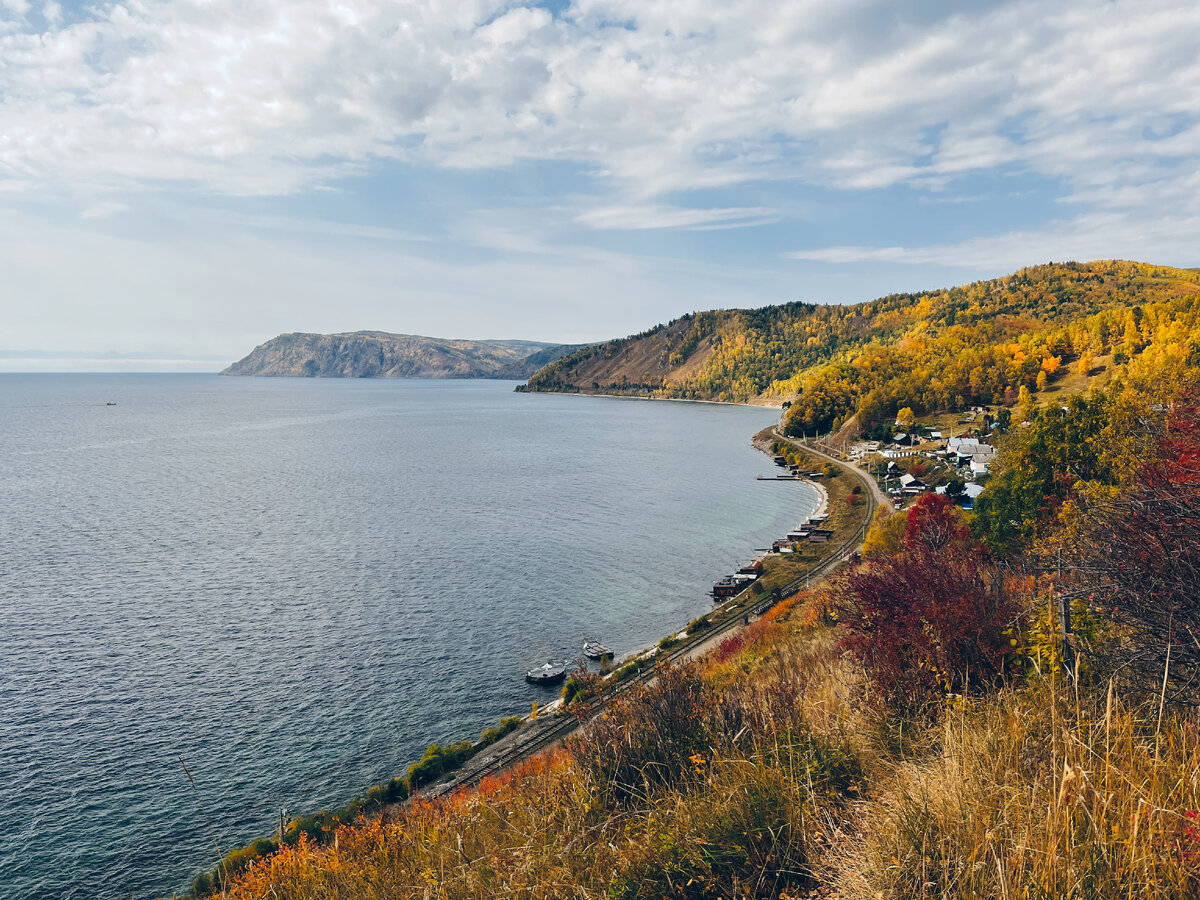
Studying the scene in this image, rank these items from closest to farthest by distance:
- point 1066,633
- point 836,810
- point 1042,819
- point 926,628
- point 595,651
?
point 1042,819, point 836,810, point 1066,633, point 926,628, point 595,651

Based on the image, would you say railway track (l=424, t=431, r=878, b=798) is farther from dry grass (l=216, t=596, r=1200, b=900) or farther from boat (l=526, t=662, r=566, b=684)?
boat (l=526, t=662, r=566, b=684)

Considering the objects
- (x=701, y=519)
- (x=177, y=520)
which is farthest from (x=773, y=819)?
(x=177, y=520)

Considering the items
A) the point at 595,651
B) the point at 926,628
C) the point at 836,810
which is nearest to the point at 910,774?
the point at 836,810

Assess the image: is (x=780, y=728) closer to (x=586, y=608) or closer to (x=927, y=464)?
(x=586, y=608)

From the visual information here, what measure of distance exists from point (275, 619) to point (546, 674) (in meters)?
22.9

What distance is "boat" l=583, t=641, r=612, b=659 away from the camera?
38.2 m

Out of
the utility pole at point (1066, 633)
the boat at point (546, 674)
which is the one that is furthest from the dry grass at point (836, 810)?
the boat at point (546, 674)

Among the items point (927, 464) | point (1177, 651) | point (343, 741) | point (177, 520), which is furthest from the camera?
point (927, 464)

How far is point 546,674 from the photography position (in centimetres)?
3559

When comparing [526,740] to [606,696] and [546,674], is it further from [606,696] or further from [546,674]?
[606,696]

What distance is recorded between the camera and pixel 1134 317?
13175 cm

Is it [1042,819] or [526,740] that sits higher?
[1042,819]

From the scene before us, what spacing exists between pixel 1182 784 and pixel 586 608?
145ft

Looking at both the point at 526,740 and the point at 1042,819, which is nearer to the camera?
the point at 1042,819
